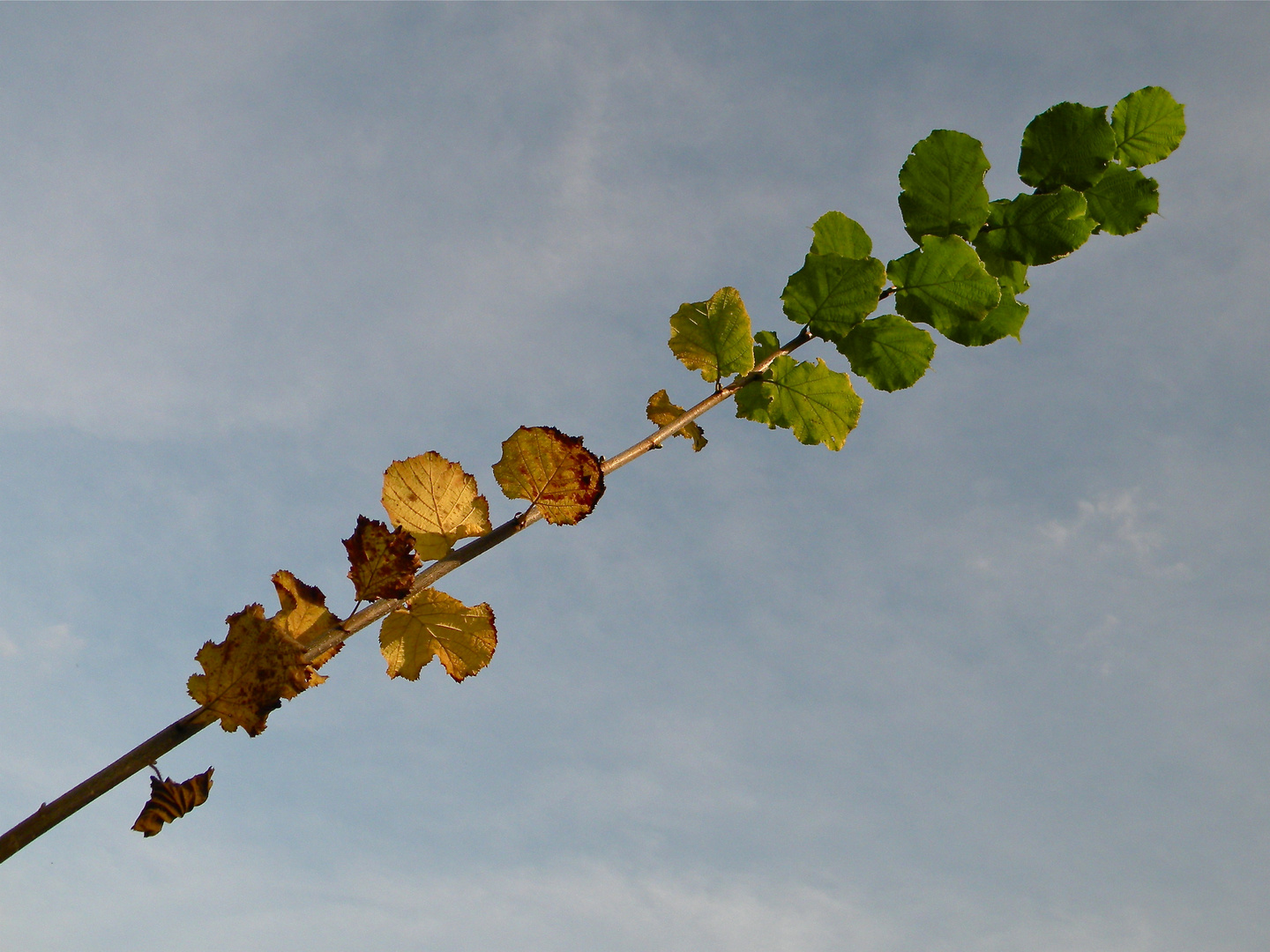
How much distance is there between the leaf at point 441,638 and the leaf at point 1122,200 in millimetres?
2241

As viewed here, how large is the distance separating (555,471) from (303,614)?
565 millimetres

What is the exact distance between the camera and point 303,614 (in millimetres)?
1589

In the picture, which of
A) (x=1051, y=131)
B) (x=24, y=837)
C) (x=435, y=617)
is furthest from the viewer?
(x=1051, y=131)

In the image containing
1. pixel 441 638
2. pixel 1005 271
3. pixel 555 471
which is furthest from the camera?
pixel 1005 271

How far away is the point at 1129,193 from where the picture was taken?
2639 millimetres

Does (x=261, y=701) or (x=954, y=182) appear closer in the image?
(x=261, y=701)

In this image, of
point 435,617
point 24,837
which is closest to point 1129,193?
point 435,617

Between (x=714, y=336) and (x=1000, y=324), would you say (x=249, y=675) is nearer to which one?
(x=714, y=336)

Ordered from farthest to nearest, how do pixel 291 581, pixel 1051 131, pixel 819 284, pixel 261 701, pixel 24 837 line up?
1. pixel 1051 131
2. pixel 819 284
3. pixel 291 581
4. pixel 261 701
5. pixel 24 837

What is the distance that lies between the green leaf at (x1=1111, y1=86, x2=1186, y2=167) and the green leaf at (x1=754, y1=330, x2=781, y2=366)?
1298 millimetres

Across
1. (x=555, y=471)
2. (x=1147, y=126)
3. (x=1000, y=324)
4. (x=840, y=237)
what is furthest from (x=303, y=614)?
(x=1147, y=126)

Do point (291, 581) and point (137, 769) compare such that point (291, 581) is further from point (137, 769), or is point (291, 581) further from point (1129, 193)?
point (1129, 193)

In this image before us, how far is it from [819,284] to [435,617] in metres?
1.38

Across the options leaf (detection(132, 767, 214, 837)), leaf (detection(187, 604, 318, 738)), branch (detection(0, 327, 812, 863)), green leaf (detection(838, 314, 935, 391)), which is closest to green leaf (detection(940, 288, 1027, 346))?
green leaf (detection(838, 314, 935, 391))
